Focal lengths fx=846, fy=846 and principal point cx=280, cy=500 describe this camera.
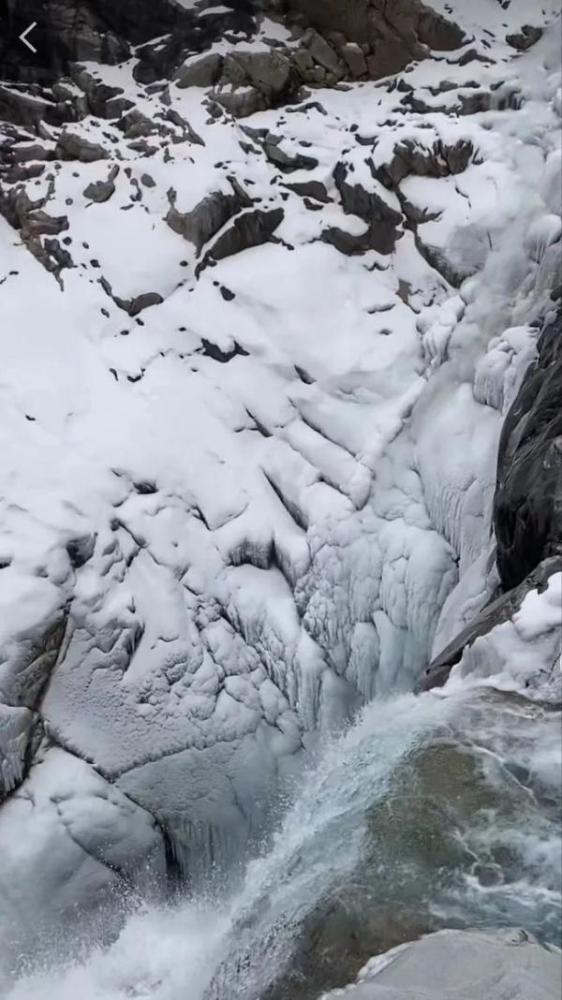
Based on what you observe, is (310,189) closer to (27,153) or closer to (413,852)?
(27,153)

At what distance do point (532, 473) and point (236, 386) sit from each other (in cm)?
322

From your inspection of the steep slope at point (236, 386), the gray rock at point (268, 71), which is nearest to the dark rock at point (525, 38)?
the steep slope at point (236, 386)

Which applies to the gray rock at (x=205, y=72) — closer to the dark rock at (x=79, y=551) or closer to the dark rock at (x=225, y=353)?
the dark rock at (x=225, y=353)

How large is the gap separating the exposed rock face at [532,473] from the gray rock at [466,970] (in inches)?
78.2

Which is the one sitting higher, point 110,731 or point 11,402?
point 11,402

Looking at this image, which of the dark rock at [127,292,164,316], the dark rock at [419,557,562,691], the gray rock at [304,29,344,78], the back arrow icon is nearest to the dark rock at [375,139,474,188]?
the gray rock at [304,29,344,78]

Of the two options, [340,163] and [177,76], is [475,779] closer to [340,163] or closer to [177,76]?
[340,163]

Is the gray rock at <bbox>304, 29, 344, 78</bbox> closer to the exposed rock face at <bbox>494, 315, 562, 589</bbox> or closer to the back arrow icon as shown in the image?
the back arrow icon

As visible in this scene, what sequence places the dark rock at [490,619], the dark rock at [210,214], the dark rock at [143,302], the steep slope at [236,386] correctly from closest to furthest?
1. the dark rock at [490,619]
2. the steep slope at [236,386]
3. the dark rock at [143,302]
4. the dark rock at [210,214]

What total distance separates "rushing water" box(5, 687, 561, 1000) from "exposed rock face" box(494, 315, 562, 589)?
994 millimetres

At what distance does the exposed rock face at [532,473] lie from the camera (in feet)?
13.9

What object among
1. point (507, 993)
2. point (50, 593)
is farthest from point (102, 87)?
point (507, 993)

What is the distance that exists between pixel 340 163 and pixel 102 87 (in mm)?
2642

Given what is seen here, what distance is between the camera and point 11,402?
7.12 metres
